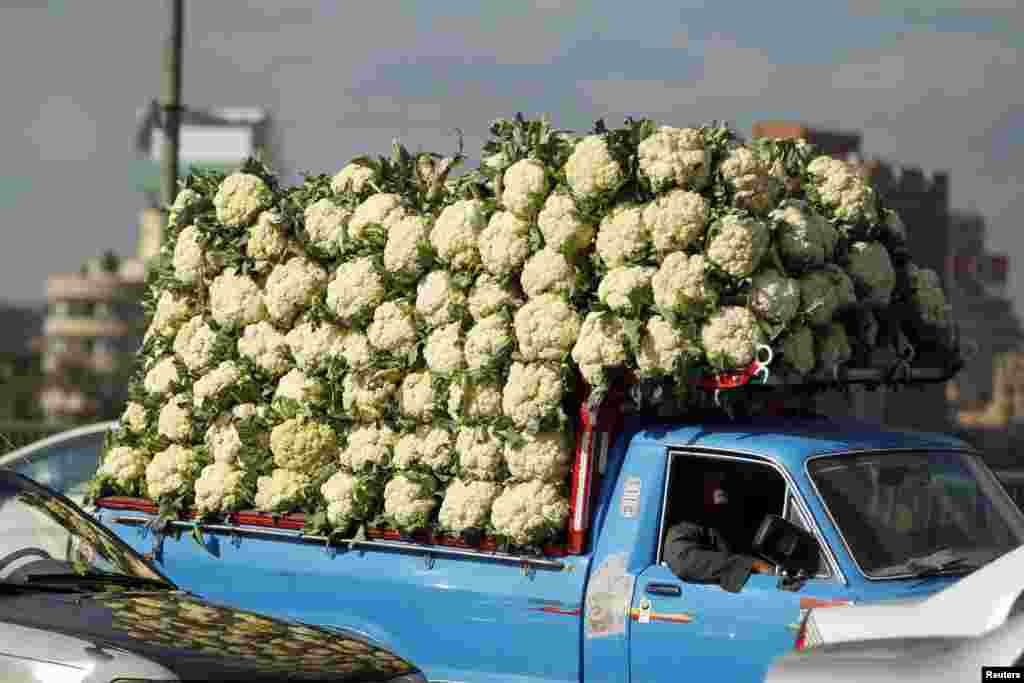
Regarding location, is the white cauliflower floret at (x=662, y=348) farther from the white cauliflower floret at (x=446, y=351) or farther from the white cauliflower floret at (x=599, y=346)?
the white cauliflower floret at (x=446, y=351)

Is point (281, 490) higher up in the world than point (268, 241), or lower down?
lower down

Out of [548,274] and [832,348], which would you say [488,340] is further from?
[832,348]

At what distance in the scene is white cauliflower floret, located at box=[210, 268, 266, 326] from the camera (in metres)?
8.77

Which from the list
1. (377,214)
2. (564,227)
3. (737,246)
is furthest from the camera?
(377,214)

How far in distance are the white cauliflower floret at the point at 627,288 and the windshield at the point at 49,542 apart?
2.39m

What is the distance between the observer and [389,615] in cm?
781

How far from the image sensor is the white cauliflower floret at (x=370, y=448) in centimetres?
817

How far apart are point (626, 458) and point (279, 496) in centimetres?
209

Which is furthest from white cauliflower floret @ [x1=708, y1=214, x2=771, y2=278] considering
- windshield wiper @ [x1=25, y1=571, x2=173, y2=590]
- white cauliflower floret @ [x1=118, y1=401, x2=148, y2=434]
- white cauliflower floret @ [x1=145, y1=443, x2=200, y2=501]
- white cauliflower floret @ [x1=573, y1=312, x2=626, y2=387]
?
white cauliflower floret @ [x1=118, y1=401, x2=148, y2=434]

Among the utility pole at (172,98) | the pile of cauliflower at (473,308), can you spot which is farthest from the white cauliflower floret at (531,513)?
the utility pole at (172,98)

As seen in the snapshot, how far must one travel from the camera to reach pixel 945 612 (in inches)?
213

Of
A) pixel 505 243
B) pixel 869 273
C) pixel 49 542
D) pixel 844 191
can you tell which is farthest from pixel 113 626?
pixel 844 191

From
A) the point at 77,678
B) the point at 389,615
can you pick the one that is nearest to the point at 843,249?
the point at 389,615

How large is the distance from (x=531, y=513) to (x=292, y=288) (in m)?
2.05
